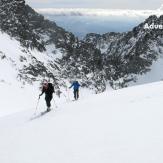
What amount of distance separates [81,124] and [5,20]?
138543 mm

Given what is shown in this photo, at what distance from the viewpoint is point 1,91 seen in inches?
2827

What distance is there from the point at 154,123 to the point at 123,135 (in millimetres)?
1620

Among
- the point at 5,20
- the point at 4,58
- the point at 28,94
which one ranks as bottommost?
the point at 28,94

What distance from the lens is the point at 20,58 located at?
110938mm

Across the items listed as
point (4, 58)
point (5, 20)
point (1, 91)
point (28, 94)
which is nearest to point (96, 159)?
point (1, 91)

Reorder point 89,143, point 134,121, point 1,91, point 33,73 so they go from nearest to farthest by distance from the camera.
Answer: point 89,143, point 134,121, point 1,91, point 33,73

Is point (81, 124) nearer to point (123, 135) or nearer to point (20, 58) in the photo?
point (123, 135)

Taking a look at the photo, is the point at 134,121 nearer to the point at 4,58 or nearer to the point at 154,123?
the point at 154,123

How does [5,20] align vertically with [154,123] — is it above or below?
above

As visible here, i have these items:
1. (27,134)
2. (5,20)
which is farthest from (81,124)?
(5,20)

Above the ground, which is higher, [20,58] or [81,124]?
[20,58]

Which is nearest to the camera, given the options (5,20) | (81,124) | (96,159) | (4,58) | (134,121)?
(96,159)

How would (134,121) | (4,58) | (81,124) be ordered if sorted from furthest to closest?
(4,58)
(81,124)
(134,121)

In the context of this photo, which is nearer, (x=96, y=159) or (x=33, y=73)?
(x=96, y=159)
